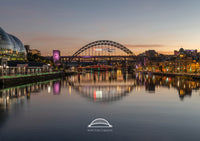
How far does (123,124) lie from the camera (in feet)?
63.5

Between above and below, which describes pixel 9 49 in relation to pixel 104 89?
above

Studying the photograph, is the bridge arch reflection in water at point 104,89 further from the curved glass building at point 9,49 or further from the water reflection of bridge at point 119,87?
the curved glass building at point 9,49

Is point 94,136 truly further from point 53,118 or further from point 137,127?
point 53,118

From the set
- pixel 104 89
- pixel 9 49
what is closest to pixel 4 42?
pixel 9 49

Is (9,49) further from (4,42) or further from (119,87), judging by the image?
(119,87)

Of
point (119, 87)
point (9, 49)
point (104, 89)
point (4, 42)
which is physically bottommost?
point (119, 87)

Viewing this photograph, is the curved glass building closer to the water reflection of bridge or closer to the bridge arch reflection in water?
the water reflection of bridge

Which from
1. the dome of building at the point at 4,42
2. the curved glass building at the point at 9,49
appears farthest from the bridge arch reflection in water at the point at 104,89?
the curved glass building at the point at 9,49

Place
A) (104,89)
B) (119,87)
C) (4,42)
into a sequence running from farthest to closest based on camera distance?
1. (4,42)
2. (119,87)
3. (104,89)

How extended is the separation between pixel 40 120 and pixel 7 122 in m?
2.41

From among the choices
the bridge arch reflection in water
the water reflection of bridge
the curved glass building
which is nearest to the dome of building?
the curved glass building

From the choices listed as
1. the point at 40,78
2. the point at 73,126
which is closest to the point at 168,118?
the point at 73,126

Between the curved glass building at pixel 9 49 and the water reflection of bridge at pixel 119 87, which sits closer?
the water reflection of bridge at pixel 119 87

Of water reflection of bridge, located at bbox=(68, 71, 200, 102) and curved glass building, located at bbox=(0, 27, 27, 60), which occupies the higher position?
curved glass building, located at bbox=(0, 27, 27, 60)
